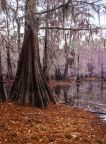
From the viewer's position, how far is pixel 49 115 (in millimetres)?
12453

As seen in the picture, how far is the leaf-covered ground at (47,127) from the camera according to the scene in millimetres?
9258

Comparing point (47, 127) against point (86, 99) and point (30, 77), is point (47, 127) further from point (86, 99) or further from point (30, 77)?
point (86, 99)

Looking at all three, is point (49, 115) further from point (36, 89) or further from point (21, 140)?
point (21, 140)

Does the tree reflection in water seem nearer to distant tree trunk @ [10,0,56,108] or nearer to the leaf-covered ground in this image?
distant tree trunk @ [10,0,56,108]

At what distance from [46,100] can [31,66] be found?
132cm

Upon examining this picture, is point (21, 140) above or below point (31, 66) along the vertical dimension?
below

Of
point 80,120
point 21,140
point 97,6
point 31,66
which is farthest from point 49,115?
point 97,6

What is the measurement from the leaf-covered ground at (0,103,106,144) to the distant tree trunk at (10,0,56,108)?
0.55 metres

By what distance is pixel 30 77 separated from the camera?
46.0 ft

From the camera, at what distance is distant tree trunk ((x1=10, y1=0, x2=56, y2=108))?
1371cm

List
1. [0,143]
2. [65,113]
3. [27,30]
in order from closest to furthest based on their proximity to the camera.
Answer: [0,143] < [65,113] < [27,30]

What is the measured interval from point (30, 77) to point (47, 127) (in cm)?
380

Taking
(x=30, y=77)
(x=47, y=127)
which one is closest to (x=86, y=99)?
(x=30, y=77)

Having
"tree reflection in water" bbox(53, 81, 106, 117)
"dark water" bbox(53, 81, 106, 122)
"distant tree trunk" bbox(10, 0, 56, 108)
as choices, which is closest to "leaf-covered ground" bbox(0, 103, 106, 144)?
"distant tree trunk" bbox(10, 0, 56, 108)
